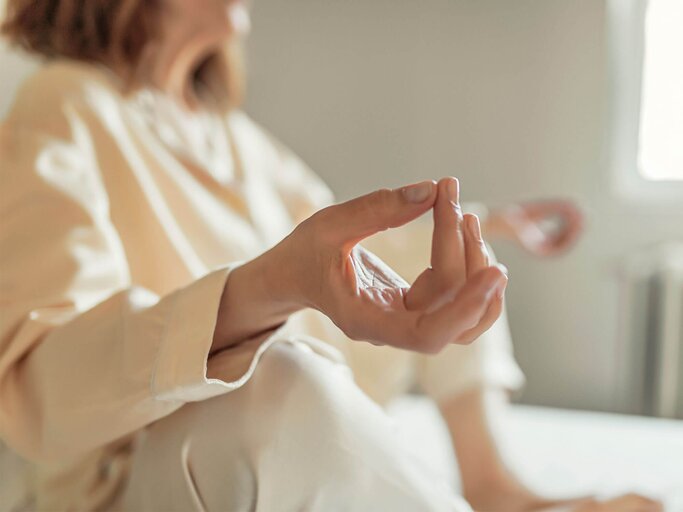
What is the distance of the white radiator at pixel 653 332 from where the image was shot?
2.20 metres

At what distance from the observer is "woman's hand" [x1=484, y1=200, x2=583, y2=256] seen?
145 centimetres

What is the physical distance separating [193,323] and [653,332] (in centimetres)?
177

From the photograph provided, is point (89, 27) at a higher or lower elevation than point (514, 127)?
higher

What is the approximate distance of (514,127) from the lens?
7.68 feet

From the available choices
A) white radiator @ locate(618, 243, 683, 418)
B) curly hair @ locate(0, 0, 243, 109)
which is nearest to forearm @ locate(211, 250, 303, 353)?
curly hair @ locate(0, 0, 243, 109)

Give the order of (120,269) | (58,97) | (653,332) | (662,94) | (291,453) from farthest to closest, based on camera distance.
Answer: (662,94)
(653,332)
(58,97)
(120,269)
(291,453)

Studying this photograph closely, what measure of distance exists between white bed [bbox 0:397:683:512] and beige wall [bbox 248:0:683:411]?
0.61 m

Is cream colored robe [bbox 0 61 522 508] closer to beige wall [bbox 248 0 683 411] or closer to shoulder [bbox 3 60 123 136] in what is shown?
shoulder [bbox 3 60 123 136]

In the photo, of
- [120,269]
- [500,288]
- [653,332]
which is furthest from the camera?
[653,332]

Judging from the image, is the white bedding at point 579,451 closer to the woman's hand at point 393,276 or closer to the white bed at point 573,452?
the white bed at point 573,452

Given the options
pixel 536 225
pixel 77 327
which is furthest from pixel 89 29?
pixel 536 225

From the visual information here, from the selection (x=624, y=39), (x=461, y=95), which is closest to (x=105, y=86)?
(x=461, y=95)

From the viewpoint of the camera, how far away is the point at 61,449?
826mm

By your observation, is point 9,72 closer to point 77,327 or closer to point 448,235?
point 77,327
